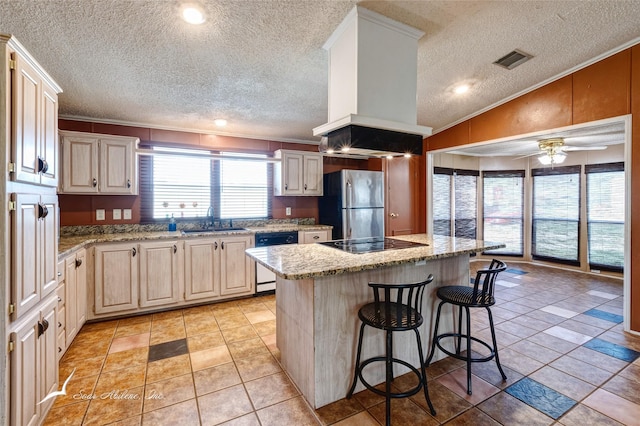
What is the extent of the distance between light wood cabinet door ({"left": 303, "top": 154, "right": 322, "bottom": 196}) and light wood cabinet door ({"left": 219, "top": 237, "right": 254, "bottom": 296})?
4.18 ft

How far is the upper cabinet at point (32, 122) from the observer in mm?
1403

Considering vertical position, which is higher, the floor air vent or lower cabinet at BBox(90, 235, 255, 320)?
the floor air vent

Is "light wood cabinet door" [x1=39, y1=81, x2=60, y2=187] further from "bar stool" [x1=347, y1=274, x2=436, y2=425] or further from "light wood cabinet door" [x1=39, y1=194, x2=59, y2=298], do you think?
"bar stool" [x1=347, y1=274, x2=436, y2=425]

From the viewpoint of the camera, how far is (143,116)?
3.51 m

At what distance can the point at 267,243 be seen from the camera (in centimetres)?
393

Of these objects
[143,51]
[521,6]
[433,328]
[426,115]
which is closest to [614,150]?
[426,115]

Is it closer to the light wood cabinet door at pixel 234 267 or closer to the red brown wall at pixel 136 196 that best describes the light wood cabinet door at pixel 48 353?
the light wood cabinet door at pixel 234 267

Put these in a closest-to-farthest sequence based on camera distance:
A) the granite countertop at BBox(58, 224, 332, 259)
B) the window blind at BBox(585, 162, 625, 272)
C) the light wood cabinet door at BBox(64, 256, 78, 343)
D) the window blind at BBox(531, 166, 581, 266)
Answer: the light wood cabinet door at BBox(64, 256, 78, 343) < the granite countertop at BBox(58, 224, 332, 259) < the window blind at BBox(585, 162, 625, 272) < the window blind at BBox(531, 166, 581, 266)

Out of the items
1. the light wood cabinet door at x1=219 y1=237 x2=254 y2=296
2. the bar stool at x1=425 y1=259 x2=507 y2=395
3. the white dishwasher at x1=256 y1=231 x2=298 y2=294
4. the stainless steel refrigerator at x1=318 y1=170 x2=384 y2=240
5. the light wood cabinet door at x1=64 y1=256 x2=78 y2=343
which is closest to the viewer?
the bar stool at x1=425 y1=259 x2=507 y2=395

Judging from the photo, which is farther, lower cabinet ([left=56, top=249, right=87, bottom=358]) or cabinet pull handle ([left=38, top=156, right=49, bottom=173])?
lower cabinet ([left=56, top=249, right=87, bottom=358])

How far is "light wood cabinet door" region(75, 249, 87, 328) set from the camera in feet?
8.95

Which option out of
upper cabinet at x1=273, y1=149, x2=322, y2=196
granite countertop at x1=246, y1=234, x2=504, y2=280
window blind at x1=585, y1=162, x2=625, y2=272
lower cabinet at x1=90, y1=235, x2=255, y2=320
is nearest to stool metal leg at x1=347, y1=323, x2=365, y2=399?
granite countertop at x1=246, y1=234, x2=504, y2=280

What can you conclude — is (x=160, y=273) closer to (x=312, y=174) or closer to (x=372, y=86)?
(x=312, y=174)

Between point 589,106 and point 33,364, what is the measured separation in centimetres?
506
